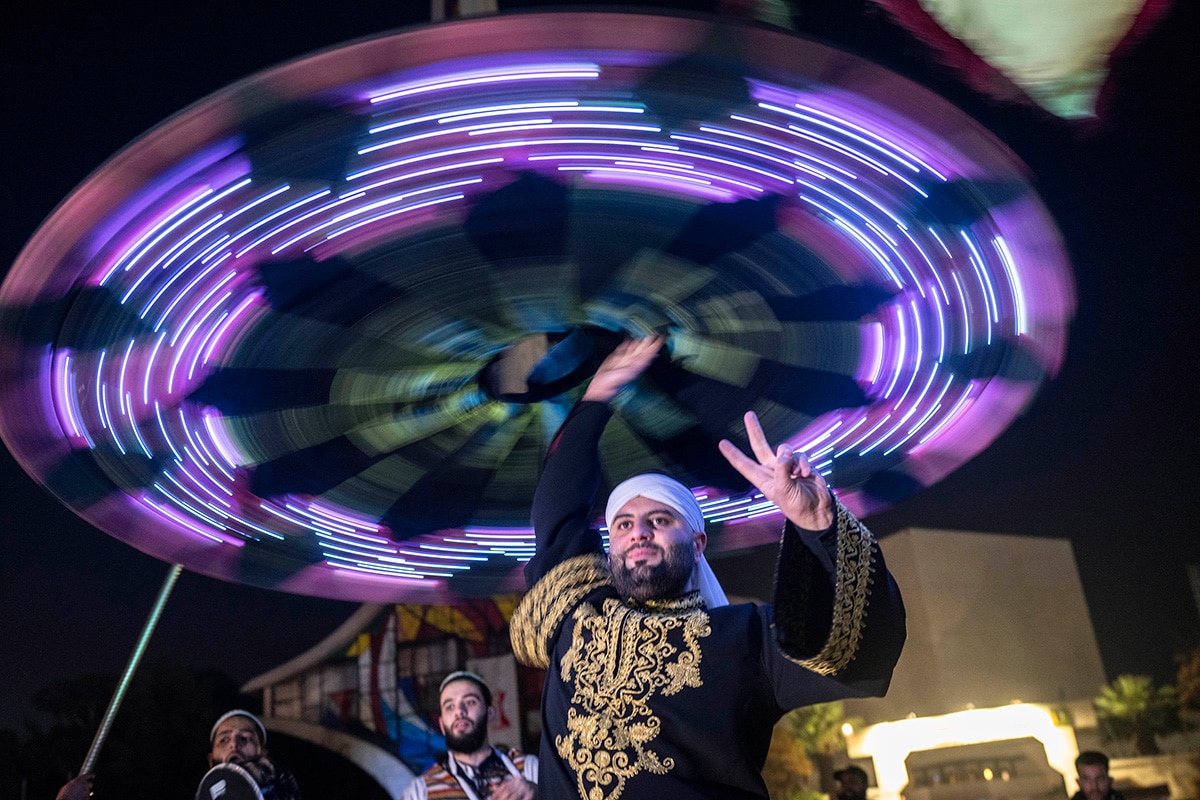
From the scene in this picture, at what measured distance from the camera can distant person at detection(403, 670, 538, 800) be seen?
6273 millimetres

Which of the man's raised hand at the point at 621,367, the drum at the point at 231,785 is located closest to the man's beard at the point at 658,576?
the man's raised hand at the point at 621,367

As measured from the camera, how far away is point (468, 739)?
6.39 m

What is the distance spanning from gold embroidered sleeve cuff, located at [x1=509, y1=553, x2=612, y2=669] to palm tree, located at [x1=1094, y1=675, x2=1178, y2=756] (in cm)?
1696

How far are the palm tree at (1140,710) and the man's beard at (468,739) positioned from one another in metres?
15.2

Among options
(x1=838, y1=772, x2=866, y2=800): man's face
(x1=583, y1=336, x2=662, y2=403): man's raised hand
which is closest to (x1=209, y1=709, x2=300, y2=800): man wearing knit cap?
(x1=583, y1=336, x2=662, y2=403): man's raised hand

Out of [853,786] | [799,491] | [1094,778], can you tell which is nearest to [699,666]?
[799,491]

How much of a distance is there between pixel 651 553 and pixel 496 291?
1.51 metres

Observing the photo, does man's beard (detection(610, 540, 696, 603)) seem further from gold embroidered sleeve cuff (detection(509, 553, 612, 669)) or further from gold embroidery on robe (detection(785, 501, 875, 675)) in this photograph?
gold embroidery on robe (detection(785, 501, 875, 675))

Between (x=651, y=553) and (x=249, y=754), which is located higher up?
(x=651, y=553)

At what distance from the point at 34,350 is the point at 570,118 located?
2.57m

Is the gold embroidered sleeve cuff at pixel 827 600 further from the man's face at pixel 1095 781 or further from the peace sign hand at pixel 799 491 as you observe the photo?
the man's face at pixel 1095 781

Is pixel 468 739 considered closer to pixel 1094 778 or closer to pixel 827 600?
pixel 827 600

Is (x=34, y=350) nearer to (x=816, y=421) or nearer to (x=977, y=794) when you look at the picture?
(x=816, y=421)

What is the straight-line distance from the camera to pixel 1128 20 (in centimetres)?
1027
